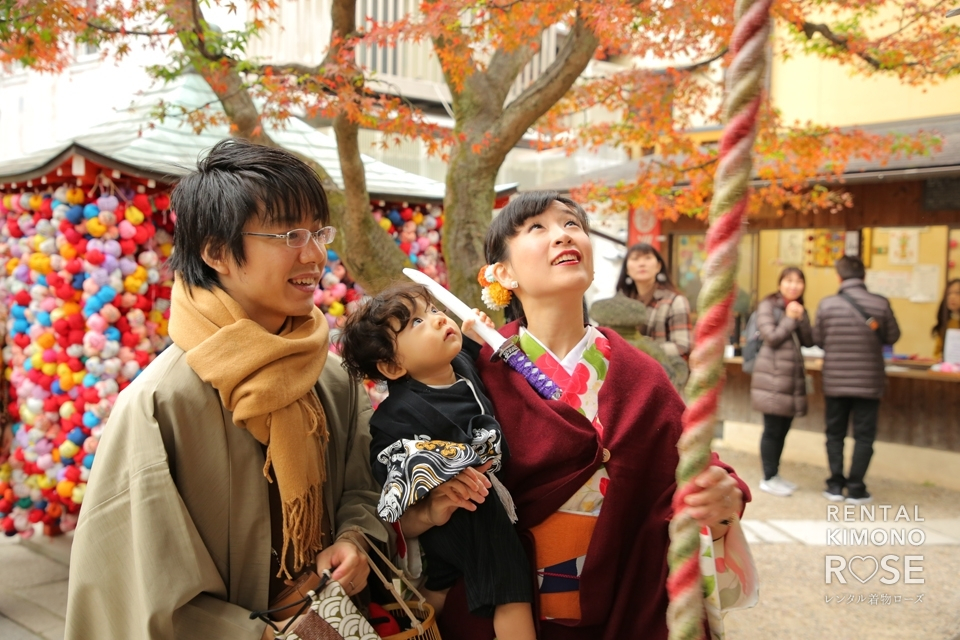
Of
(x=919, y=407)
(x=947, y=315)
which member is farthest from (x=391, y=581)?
(x=947, y=315)

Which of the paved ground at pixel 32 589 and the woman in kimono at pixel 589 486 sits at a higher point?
the woman in kimono at pixel 589 486

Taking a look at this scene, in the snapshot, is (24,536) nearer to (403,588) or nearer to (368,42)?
(368,42)

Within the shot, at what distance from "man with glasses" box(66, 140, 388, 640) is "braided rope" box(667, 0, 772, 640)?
2.91 ft

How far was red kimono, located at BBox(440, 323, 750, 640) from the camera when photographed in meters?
1.74

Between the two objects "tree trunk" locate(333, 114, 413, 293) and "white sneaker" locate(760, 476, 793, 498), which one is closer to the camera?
"tree trunk" locate(333, 114, 413, 293)

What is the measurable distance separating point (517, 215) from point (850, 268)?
5.75 meters

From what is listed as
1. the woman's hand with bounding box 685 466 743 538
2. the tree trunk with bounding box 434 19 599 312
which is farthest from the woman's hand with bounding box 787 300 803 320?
the woman's hand with bounding box 685 466 743 538

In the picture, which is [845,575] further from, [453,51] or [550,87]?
[453,51]

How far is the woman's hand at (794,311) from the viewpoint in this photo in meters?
6.84

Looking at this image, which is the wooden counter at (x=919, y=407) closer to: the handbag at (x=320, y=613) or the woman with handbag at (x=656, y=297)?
the woman with handbag at (x=656, y=297)

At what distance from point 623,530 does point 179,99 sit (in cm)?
560

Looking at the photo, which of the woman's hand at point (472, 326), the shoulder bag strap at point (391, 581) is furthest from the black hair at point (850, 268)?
the shoulder bag strap at point (391, 581)

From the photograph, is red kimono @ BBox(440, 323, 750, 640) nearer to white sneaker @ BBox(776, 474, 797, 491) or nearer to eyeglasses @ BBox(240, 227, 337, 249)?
eyeglasses @ BBox(240, 227, 337, 249)

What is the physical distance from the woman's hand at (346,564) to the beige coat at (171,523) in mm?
145
